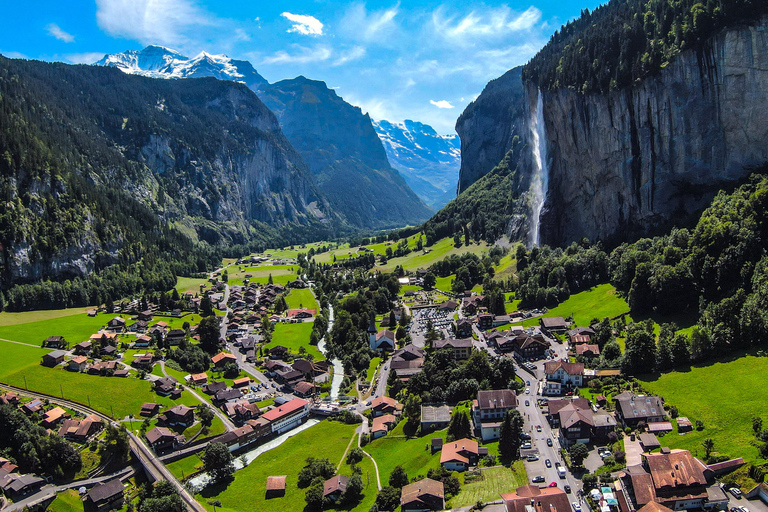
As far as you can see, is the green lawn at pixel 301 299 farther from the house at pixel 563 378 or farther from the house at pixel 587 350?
the house at pixel 563 378

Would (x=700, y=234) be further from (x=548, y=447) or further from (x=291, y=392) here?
(x=291, y=392)

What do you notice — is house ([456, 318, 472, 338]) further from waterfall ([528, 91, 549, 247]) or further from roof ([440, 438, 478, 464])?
waterfall ([528, 91, 549, 247])

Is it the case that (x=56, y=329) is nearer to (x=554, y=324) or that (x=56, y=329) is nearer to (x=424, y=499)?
(x=424, y=499)

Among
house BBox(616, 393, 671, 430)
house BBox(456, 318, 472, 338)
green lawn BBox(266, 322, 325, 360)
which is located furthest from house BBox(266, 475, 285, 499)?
house BBox(456, 318, 472, 338)

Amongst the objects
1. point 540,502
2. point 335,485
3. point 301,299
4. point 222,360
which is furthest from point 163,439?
point 301,299

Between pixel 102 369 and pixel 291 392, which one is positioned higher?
pixel 102 369

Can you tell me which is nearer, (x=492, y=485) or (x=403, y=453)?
(x=492, y=485)

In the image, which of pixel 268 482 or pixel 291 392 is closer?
pixel 268 482

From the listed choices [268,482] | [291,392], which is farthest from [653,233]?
[268,482]
